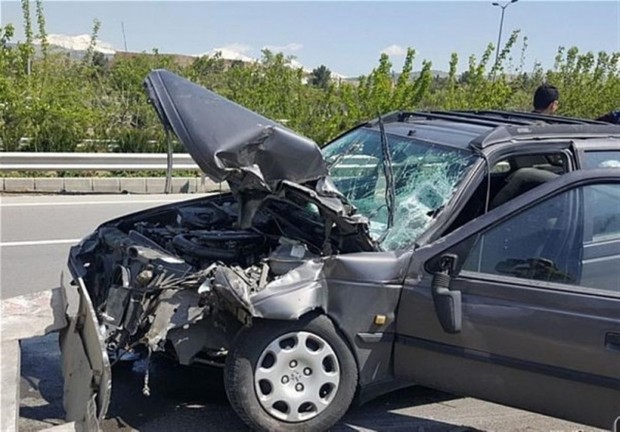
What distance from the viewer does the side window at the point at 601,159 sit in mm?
3844

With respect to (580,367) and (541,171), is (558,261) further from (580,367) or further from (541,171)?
(541,171)

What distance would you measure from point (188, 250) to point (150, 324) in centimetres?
61

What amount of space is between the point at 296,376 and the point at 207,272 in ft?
2.24

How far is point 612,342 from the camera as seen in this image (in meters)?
3.00

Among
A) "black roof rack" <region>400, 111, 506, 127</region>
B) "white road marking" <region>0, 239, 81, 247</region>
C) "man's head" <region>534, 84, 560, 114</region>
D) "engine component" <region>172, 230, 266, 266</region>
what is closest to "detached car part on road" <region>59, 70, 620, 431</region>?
"engine component" <region>172, 230, 266, 266</region>

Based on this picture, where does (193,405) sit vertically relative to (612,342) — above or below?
below

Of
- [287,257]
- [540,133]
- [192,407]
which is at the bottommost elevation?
[192,407]

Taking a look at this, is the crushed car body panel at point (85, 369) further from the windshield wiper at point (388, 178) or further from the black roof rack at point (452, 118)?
the black roof rack at point (452, 118)

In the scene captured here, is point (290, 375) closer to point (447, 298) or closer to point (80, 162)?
point (447, 298)

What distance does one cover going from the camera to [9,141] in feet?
39.5

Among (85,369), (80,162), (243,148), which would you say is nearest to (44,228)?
(80,162)

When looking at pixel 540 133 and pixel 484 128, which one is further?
pixel 484 128

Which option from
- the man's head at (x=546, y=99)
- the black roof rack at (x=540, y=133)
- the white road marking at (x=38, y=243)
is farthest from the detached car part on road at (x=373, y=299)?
the white road marking at (x=38, y=243)

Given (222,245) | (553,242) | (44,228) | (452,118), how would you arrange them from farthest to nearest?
(44,228) → (452,118) → (222,245) → (553,242)
